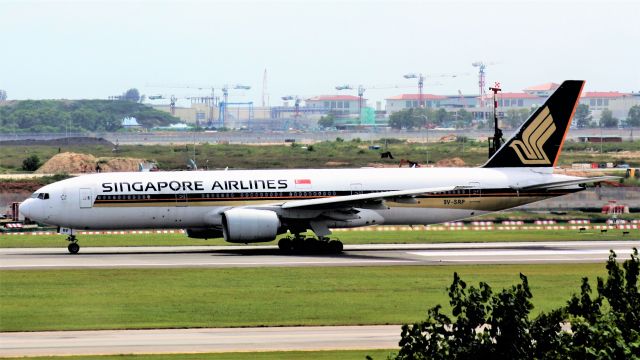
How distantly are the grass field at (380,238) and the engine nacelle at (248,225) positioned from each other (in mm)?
8729

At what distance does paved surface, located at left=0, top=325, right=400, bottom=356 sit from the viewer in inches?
1271

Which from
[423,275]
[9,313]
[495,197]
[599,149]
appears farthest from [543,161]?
[599,149]

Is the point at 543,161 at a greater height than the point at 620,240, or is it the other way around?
the point at 543,161

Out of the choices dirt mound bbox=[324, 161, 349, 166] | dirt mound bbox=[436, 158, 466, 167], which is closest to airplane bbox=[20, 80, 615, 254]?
dirt mound bbox=[436, 158, 466, 167]

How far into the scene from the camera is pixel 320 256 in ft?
193

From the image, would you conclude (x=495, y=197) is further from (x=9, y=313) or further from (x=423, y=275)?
(x=9, y=313)

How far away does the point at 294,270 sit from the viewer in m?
51.6

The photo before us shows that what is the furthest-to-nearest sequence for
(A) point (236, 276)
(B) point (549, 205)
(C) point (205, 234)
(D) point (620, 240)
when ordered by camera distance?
(B) point (549, 205), (D) point (620, 240), (C) point (205, 234), (A) point (236, 276)

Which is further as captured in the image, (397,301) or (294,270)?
(294,270)

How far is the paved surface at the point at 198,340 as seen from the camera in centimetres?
3228

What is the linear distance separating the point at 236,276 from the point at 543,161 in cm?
2342

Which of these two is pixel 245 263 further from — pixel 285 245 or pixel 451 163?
pixel 451 163

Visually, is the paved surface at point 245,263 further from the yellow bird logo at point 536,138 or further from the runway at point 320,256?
the yellow bird logo at point 536,138

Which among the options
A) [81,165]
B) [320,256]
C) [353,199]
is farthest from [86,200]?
[81,165]
